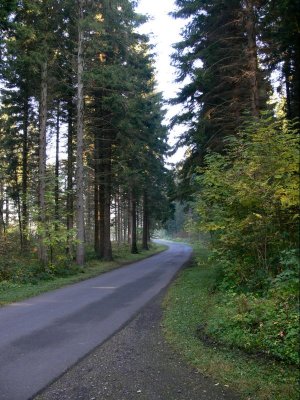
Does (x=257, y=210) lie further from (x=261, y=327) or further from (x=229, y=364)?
(x=229, y=364)

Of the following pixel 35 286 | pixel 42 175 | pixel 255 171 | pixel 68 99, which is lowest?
pixel 35 286

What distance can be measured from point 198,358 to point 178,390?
3.46 ft

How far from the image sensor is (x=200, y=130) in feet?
52.2

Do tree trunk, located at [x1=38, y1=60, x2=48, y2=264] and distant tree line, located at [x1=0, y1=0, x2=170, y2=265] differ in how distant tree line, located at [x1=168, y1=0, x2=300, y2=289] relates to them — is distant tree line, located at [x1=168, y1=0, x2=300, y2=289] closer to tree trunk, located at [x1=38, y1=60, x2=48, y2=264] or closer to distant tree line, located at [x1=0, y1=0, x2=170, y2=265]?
distant tree line, located at [x1=0, y1=0, x2=170, y2=265]

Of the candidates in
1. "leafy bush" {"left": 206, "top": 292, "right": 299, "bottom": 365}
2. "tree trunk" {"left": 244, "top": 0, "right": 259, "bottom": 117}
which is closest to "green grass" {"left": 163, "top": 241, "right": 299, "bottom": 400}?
"leafy bush" {"left": 206, "top": 292, "right": 299, "bottom": 365}

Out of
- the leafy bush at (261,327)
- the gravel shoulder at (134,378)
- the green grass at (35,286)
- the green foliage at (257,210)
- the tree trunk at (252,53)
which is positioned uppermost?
the tree trunk at (252,53)

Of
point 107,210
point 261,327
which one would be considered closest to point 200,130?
point 107,210

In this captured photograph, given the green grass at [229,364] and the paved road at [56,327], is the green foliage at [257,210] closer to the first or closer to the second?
the green grass at [229,364]

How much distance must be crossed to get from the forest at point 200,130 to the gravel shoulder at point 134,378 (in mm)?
1185

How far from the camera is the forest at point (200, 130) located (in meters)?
7.21

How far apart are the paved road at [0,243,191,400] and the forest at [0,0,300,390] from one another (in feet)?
8.49

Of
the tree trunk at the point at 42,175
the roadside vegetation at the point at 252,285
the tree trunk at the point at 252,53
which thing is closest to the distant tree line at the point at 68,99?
the tree trunk at the point at 42,175

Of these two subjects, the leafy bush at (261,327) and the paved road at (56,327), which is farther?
the leafy bush at (261,327)

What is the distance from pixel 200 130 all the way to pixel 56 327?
35.8 ft
